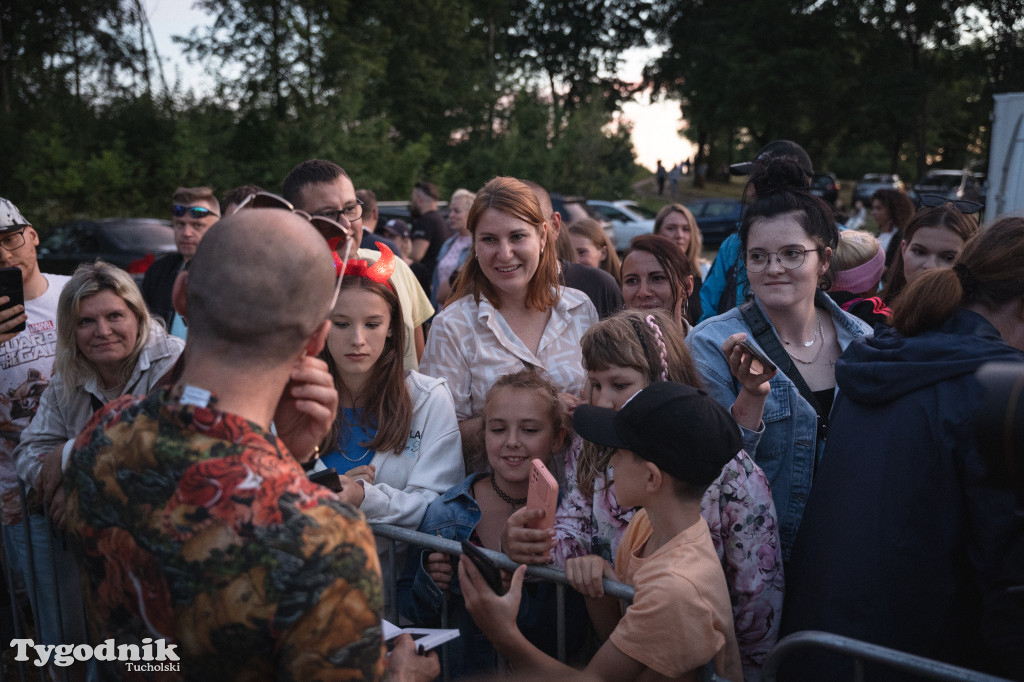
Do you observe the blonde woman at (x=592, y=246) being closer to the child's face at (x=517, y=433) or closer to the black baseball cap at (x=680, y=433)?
the child's face at (x=517, y=433)

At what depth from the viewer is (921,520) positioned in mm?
2127

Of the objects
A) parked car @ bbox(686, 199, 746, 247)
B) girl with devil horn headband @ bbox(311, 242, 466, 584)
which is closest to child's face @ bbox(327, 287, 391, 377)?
Result: girl with devil horn headband @ bbox(311, 242, 466, 584)

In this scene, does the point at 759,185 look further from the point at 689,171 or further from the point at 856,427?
the point at 689,171

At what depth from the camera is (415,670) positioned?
1.99m

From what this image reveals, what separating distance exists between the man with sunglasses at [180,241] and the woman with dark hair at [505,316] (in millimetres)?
2723

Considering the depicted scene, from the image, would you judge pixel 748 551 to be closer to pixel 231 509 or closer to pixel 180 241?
pixel 231 509

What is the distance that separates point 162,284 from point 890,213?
20.0ft

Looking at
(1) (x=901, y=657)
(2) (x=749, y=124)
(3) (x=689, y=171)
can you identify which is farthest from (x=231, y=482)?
(3) (x=689, y=171)

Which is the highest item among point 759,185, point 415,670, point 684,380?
point 759,185

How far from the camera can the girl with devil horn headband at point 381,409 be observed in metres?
3.18

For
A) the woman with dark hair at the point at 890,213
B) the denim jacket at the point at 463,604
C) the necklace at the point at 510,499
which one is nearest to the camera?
the denim jacket at the point at 463,604

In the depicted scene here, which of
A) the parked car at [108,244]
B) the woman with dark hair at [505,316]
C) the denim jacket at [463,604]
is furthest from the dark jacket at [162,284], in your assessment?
the parked car at [108,244]

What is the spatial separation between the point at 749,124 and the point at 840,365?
38567 mm

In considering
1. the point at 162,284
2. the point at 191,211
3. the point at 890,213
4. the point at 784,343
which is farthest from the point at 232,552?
the point at 890,213
